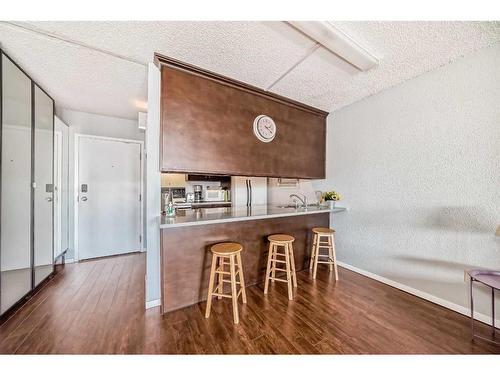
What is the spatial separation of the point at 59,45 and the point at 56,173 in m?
2.06

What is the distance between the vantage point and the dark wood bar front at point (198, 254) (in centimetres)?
186

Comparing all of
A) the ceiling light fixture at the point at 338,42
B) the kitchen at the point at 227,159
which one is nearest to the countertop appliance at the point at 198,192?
the kitchen at the point at 227,159

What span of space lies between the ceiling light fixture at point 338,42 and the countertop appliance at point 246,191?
245cm

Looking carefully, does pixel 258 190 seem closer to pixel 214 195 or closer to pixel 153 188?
pixel 214 195

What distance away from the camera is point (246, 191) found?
147 inches

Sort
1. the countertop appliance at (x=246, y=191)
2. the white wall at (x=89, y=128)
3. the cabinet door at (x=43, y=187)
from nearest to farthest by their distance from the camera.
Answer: the cabinet door at (x=43, y=187) < the white wall at (x=89, y=128) < the countertop appliance at (x=246, y=191)

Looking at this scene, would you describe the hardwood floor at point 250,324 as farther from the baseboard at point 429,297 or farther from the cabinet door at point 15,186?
the cabinet door at point 15,186

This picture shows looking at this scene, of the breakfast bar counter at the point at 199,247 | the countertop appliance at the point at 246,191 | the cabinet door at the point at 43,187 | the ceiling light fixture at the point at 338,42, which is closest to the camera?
the ceiling light fixture at the point at 338,42

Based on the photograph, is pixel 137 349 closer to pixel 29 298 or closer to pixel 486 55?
pixel 29 298

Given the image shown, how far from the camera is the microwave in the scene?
3.88 meters

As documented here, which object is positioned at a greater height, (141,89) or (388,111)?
(141,89)

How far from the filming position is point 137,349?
4.54 feet
